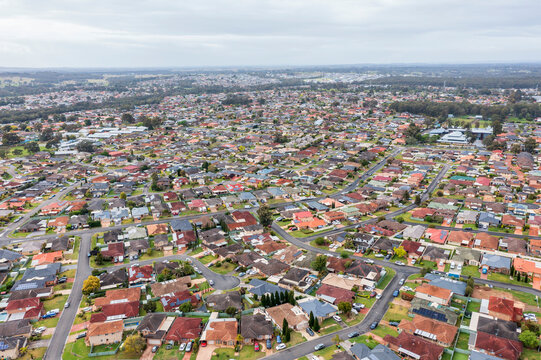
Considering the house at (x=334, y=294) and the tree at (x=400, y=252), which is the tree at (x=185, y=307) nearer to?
the house at (x=334, y=294)

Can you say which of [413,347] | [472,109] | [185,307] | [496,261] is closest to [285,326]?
[185,307]

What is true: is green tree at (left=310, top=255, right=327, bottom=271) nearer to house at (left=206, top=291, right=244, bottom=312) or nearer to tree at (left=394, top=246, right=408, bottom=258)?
house at (left=206, top=291, right=244, bottom=312)

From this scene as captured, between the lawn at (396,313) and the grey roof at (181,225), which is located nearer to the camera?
the lawn at (396,313)

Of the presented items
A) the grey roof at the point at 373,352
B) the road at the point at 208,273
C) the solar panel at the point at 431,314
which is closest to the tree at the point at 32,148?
the road at the point at 208,273

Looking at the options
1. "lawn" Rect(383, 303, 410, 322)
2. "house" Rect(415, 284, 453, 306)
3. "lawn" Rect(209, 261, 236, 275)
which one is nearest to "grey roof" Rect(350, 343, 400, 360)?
"lawn" Rect(383, 303, 410, 322)

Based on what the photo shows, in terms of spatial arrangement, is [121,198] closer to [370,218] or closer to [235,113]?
[370,218]

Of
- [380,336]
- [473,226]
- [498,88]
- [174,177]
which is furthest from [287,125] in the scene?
[498,88]
